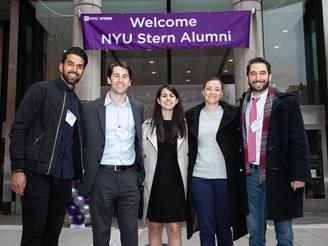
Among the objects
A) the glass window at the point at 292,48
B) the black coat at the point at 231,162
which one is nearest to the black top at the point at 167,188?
the black coat at the point at 231,162

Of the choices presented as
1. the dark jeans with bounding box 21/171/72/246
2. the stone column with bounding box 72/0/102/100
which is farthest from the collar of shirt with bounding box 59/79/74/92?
the stone column with bounding box 72/0/102/100

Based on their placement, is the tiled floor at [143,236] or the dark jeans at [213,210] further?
the tiled floor at [143,236]

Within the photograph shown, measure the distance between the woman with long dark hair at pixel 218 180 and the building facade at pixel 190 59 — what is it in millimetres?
6692

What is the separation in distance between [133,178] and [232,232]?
1349mm

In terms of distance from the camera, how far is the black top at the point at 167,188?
401 cm

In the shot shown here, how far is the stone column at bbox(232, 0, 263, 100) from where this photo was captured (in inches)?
350

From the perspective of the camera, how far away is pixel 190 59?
1127cm

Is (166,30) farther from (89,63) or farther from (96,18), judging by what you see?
(89,63)

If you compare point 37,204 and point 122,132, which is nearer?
point 37,204

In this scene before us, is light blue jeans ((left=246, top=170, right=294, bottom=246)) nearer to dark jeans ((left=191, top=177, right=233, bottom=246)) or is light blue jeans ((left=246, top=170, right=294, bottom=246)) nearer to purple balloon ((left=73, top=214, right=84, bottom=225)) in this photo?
dark jeans ((left=191, top=177, right=233, bottom=246))

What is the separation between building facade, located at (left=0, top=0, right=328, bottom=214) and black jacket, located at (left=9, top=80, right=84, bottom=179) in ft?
22.8

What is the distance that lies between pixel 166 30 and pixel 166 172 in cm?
537

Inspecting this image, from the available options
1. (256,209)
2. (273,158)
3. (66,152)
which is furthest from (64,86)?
(256,209)

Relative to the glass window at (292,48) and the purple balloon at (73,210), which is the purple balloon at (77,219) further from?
the glass window at (292,48)
